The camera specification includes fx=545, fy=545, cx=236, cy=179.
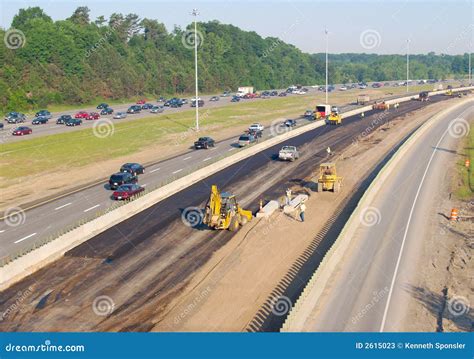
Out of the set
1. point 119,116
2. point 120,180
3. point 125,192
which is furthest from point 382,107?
point 125,192

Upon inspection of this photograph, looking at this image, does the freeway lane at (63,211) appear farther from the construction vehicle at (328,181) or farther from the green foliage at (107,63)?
the green foliage at (107,63)

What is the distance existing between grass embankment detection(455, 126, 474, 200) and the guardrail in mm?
23619

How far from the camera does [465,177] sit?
5466cm

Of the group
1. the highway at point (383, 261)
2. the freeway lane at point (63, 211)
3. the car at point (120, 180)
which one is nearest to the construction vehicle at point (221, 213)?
the highway at point (383, 261)

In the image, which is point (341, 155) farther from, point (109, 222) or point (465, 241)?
point (109, 222)

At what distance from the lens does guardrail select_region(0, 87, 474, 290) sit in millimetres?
29969

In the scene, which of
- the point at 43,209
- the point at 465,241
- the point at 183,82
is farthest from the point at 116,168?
the point at 183,82

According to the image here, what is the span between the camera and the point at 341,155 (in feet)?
214

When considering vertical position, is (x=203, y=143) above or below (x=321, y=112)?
below

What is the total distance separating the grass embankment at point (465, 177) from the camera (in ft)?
159

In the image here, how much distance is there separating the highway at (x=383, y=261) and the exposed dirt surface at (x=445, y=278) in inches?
21.0

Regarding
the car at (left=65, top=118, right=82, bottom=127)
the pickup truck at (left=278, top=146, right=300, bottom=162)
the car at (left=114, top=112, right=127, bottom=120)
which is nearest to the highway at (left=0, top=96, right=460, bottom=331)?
the pickup truck at (left=278, top=146, right=300, bottom=162)

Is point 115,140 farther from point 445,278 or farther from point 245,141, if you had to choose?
point 445,278

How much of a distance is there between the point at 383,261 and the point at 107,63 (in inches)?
4610
